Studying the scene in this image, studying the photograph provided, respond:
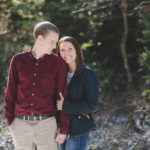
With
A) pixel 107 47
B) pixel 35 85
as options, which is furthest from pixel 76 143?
pixel 107 47

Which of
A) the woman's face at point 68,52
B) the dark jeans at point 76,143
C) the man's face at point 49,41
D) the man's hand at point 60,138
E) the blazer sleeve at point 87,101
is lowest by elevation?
the dark jeans at point 76,143

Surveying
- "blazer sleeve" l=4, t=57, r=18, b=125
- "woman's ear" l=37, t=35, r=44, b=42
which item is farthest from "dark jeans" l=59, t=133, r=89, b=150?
"woman's ear" l=37, t=35, r=44, b=42

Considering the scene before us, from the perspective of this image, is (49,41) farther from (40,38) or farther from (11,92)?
(11,92)

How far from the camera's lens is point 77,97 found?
9.20 ft

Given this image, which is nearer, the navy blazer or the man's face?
the man's face

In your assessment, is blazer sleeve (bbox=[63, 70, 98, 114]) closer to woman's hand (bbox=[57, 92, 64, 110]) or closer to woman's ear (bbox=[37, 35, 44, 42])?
woman's hand (bbox=[57, 92, 64, 110])

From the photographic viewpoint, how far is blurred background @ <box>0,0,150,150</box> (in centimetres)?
539

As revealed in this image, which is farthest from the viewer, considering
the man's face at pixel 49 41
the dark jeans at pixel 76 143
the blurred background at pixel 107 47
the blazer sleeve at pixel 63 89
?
the blurred background at pixel 107 47

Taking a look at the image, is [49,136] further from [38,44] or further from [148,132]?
[148,132]

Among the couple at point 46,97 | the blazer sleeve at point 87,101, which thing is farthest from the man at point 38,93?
the blazer sleeve at point 87,101

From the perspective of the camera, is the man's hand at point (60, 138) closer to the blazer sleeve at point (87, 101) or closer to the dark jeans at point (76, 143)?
the dark jeans at point (76, 143)

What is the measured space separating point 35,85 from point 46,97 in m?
0.17

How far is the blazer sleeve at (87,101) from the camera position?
8.84ft

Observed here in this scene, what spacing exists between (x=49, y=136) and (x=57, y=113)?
283mm
